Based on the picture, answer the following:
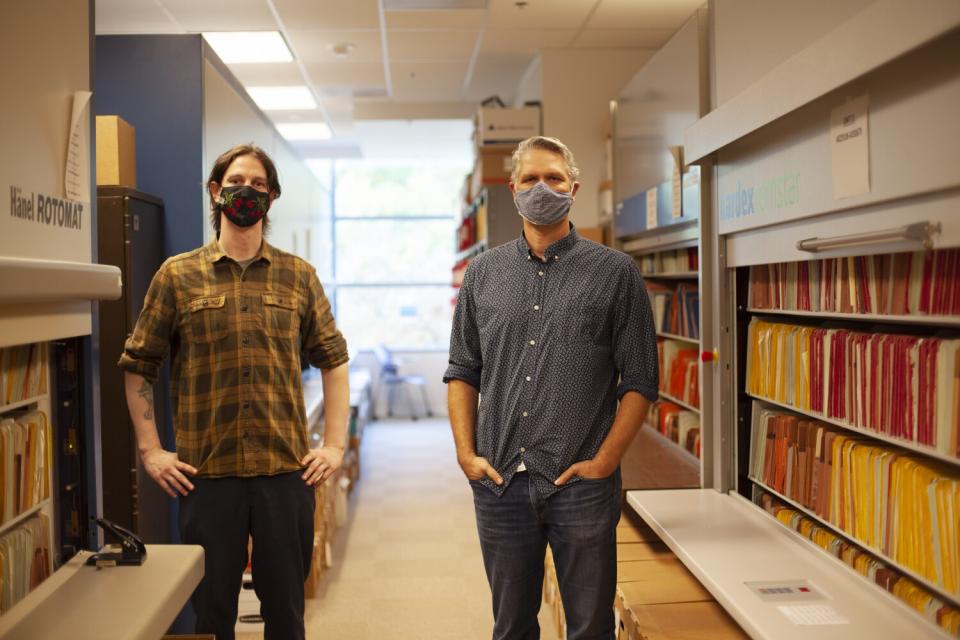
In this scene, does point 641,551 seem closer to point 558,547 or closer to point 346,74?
point 558,547

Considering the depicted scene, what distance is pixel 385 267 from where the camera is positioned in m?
11.1

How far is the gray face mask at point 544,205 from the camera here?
81.0 inches

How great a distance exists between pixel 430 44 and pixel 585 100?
114cm

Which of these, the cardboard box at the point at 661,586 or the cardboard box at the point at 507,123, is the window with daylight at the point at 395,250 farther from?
the cardboard box at the point at 661,586

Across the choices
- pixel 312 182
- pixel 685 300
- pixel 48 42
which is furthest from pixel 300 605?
pixel 312 182

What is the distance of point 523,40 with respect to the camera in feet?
18.2

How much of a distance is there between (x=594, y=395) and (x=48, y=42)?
1555mm

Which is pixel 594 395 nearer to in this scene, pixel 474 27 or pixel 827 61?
pixel 827 61

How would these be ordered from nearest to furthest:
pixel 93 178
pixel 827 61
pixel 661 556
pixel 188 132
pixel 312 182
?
pixel 827 61 < pixel 93 178 < pixel 661 556 < pixel 188 132 < pixel 312 182

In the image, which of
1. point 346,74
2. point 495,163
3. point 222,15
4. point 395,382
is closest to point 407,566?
point 495,163

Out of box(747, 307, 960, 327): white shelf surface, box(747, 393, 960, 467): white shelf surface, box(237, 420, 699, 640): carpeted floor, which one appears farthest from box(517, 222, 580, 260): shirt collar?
box(237, 420, 699, 640): carpeted floor

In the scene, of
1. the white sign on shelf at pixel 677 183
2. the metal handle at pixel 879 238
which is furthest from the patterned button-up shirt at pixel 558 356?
the white sign on shelf at pixel 677 183

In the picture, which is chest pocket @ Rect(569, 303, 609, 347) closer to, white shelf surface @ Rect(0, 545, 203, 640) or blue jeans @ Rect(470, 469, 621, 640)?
blue jeans @ Rect(470, 469, 621, 640)

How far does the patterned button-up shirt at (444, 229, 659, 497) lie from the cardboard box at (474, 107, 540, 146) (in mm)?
3664
